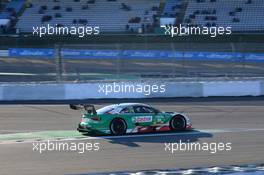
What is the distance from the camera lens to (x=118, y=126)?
15.9 m

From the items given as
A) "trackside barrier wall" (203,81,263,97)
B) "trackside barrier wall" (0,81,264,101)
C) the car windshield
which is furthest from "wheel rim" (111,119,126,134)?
"trackside barrier wall" (203,81,263,97)

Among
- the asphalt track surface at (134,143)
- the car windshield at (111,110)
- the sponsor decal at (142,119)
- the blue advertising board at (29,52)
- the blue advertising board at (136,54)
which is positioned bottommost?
the asphalt track surface at (134,143)

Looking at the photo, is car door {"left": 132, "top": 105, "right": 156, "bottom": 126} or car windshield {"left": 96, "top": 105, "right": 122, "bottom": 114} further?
car door {"left": 132, "top": 105, "right": 156, "bottom": 126}

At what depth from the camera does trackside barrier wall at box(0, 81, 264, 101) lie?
24609 millimetres

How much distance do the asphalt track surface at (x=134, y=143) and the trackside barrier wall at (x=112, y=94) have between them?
2071 millimetres

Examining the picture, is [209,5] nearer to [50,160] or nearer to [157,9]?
[157,9]

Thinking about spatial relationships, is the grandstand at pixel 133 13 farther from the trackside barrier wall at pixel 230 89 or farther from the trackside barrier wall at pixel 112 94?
the trackside barrier wall at pixel 112 94

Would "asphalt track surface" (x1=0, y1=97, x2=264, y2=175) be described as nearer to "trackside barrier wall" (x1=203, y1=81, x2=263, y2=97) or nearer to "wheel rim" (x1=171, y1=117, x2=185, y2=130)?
"wheel rim" (x1=171, y1=117, x2=185, y2=130)

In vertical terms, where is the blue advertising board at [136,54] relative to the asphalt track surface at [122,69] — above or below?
above

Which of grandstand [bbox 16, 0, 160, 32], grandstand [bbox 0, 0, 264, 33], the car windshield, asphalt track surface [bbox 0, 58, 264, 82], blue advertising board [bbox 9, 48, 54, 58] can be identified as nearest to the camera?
the car windshield

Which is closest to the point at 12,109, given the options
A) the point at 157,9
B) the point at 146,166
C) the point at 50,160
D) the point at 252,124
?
the point at 252,124

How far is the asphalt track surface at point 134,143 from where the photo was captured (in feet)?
36.3

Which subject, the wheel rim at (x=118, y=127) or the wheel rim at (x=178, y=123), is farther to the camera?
the wheel rim at (x=178, y=123)

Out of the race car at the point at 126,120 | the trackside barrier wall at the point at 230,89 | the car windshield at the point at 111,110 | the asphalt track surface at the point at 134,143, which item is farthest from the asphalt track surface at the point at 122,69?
the car windshield at the point at 111,110
